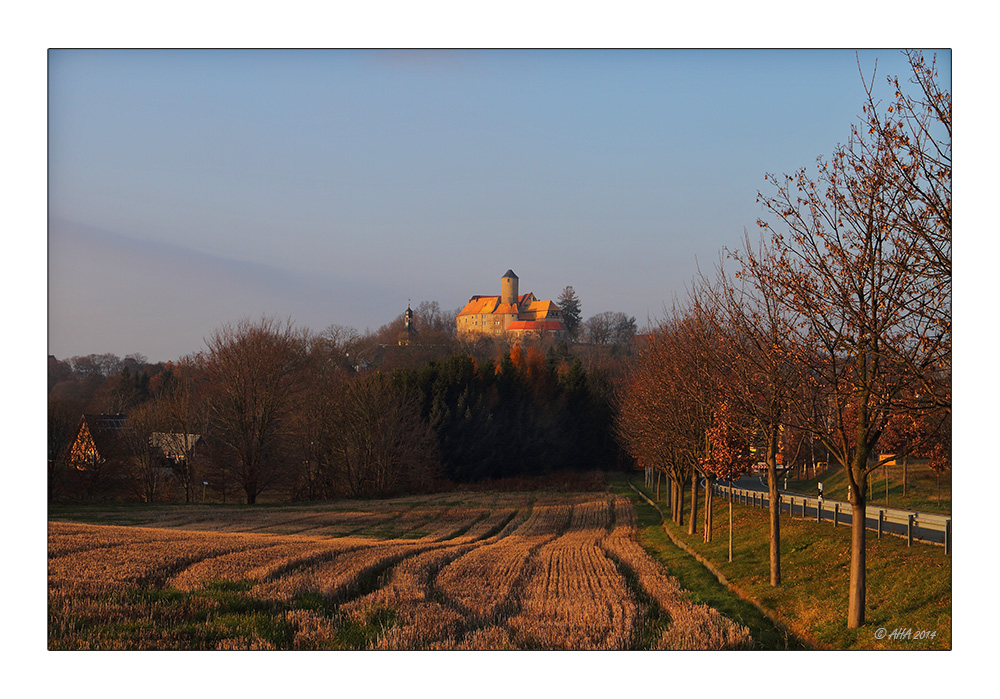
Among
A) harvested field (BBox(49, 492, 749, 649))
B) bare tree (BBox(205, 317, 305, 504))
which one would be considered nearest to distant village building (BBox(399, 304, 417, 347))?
bare tree (BBox(205, 317, 305, 504))

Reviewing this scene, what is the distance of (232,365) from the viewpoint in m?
37.6

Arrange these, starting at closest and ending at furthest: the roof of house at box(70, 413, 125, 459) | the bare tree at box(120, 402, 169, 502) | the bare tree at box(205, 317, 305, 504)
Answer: the roof of house at box(70, 413, 125, 459), the bare tree at box(120, 402, 169, 502), the bare tree at box(205, 317, 305, 504)

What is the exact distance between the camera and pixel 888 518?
49.4ft

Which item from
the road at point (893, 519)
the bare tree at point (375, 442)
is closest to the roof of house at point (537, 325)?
the bare tree at point (375, 442)

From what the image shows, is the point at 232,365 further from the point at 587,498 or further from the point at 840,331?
the point at 840,331

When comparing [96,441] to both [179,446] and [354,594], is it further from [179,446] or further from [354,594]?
[179,446]

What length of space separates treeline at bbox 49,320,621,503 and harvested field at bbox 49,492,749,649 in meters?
5.76

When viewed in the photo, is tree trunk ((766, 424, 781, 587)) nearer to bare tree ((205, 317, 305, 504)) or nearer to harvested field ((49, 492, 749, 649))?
harvested field ((49, 492, 749, 649))

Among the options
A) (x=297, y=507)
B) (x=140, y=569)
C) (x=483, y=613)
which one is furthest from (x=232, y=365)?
(x=483, y=613)

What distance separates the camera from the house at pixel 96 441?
18.2 meters

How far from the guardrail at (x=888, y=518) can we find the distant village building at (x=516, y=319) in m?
19.1

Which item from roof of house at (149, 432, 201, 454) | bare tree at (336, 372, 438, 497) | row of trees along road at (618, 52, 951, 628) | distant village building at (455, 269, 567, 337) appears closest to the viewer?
row of trees along road at (618, 52, 951, 628)

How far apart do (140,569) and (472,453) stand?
37.5m

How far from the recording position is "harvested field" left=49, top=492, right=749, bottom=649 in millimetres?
9688
